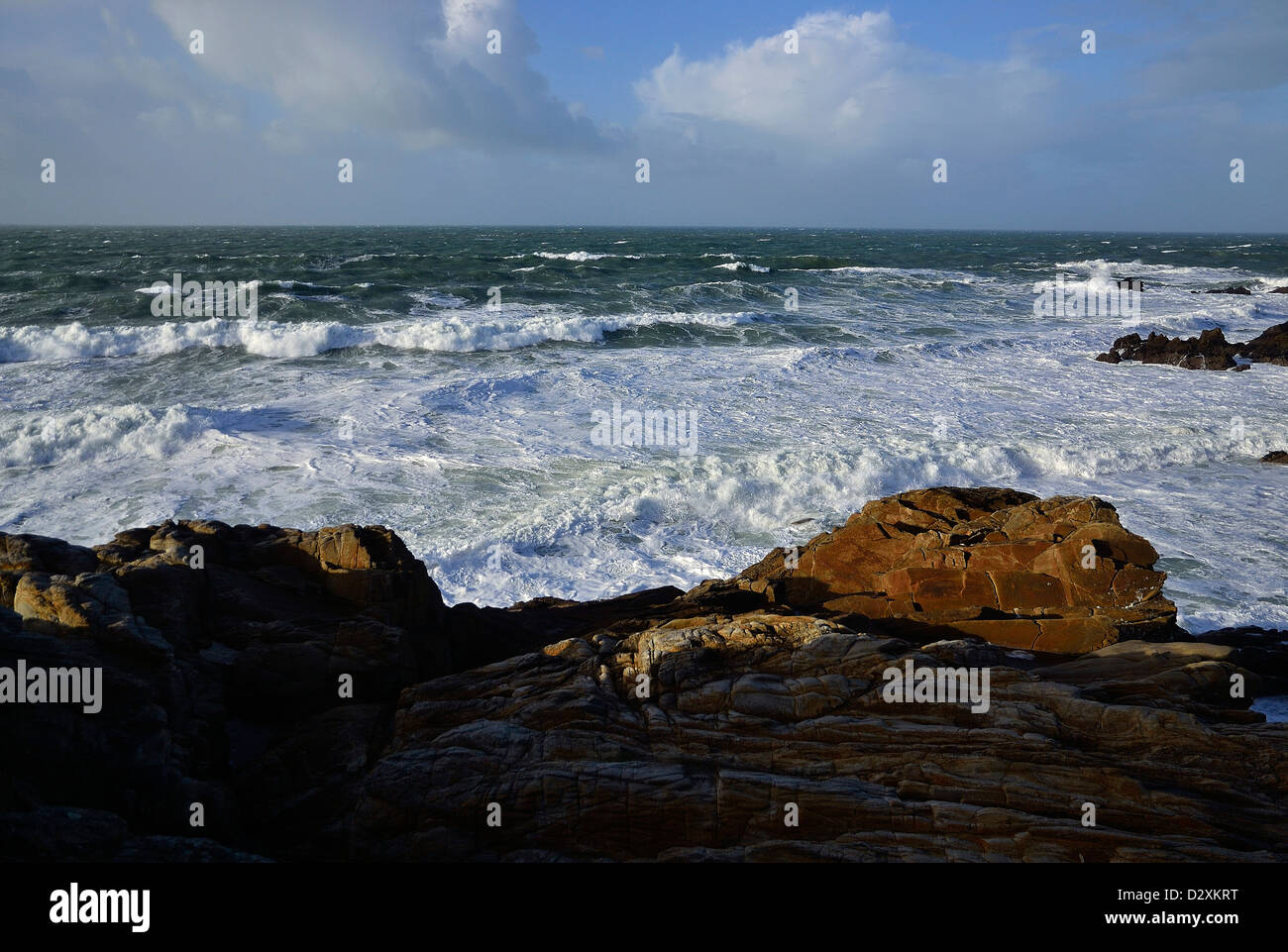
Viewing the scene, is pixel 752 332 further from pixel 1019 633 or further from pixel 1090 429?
pixel 1019 633

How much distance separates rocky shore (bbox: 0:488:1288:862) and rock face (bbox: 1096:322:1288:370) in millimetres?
23079

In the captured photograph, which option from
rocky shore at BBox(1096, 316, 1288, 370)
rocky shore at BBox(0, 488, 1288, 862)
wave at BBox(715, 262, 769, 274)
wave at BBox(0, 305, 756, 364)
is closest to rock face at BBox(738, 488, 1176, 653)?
rocky shore at BBox(0, 488, 1288, 862)

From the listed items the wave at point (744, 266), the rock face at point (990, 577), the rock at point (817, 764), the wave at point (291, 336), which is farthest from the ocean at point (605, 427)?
the wave at point (744, 266)

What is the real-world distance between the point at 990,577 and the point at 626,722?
4419 millimetres

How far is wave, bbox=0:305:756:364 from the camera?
26656mm

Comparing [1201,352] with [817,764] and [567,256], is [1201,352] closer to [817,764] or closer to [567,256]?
Answer: [817,764]

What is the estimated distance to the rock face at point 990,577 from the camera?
7328mm

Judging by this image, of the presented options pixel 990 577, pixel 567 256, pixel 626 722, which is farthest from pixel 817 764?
pixel 567 256

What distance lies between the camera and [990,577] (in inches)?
311

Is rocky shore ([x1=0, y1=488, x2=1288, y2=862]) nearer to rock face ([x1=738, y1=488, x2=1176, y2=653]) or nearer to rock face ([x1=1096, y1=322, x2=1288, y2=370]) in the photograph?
rock face ([x1=738, y1=488, x2=1176, y2=653])

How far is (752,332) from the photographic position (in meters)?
32.3

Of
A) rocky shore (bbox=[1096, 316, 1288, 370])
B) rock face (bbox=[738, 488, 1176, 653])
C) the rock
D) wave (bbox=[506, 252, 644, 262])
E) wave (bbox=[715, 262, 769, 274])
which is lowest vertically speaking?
the rock
